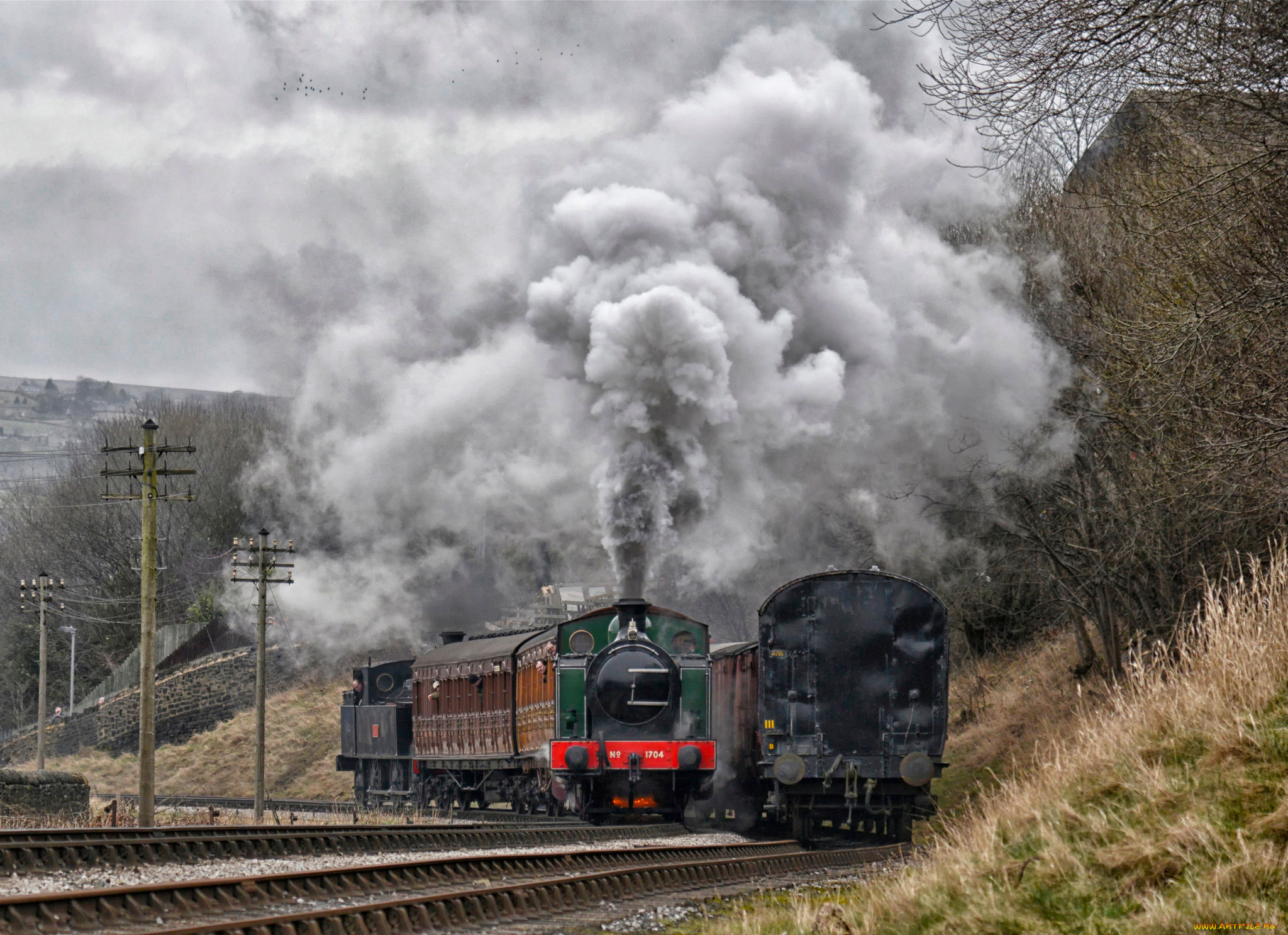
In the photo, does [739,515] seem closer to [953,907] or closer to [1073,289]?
[1073,289]

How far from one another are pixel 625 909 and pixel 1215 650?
4.62 m

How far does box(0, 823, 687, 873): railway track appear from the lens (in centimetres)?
1183

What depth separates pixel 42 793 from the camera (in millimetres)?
20750

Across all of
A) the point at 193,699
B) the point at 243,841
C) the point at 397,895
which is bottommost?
the point at 397,895

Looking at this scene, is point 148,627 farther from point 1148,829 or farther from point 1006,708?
point 1148,829

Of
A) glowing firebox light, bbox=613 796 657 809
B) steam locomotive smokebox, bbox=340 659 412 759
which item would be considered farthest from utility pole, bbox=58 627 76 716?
glowing firebox light, bbox=613 796 657 809

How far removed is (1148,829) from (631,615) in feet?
35.2

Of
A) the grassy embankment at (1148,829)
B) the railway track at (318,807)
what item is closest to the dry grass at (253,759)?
the railway track at (318,807)

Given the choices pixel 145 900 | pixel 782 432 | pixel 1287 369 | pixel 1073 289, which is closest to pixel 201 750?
pixel 782 432

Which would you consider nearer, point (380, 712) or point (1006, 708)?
point (1006, 708)

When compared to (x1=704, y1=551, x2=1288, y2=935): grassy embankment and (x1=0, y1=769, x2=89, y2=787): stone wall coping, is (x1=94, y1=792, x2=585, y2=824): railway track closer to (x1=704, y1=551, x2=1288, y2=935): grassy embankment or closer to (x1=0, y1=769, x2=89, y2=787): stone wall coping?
(x1=0, y1=769, x2=89, y2=787): stone wall coping

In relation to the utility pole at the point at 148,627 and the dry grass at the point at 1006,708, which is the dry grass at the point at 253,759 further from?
the dry grass at the point at 1006,708

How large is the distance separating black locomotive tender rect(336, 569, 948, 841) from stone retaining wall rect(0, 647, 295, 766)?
26942 mm

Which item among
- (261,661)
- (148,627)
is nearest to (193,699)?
(261,661)
